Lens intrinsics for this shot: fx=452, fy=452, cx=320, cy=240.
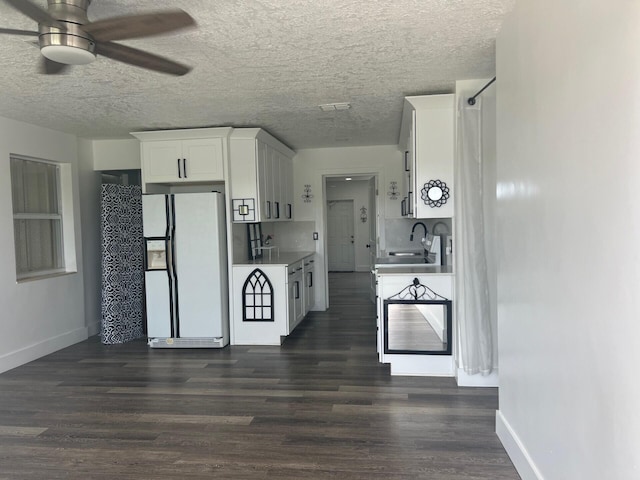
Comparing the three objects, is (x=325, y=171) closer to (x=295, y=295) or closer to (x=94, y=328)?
(x=295, y=295)

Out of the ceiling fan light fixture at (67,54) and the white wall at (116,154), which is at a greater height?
the white wall at (116,154)

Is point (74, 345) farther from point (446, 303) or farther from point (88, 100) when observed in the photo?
point (446, 303)

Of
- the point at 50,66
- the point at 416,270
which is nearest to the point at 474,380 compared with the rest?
the point at 416,270

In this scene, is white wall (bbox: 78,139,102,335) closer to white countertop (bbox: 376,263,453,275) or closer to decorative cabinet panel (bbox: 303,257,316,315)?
decorative cabinet panel (bbox: 303,257,316,315)

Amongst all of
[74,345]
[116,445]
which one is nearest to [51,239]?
[74,345]

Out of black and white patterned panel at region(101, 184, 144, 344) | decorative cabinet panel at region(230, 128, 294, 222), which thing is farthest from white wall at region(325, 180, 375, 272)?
black and white patterned panel at region(101, 184, 144, 344)

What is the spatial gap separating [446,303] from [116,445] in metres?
2.61

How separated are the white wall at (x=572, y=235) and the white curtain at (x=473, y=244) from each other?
0.90m

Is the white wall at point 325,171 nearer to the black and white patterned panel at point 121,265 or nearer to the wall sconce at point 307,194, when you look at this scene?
the wall sconce at point 307,194

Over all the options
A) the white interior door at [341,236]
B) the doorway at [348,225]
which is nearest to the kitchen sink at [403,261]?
the doorway at [348,225]

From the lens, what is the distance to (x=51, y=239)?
5.13 meters

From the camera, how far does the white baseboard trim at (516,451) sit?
7.00 ft

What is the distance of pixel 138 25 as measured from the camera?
1932 mm

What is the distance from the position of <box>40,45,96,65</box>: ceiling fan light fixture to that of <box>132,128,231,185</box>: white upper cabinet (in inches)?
105
